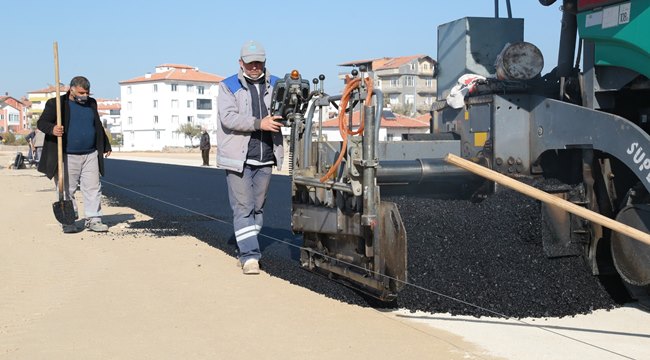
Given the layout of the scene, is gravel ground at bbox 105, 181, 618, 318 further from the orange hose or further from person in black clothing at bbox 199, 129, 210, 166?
person in black clothing at bbox 199, 129, 210, 166

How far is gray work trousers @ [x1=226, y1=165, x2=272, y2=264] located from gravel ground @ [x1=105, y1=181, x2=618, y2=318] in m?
0.37

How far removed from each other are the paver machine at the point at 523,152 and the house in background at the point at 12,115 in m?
155

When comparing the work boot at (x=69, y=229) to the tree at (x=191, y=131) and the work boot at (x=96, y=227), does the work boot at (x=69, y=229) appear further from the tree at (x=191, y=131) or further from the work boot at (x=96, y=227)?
the tree at (x=191, y=131)

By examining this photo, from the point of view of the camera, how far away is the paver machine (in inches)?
192

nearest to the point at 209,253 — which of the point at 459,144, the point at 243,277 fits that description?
the point at 243,277

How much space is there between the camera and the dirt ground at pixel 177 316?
4195 millimetres

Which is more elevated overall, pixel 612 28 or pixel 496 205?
pixel 612 28

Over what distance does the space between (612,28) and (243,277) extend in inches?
122

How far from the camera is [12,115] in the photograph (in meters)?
157

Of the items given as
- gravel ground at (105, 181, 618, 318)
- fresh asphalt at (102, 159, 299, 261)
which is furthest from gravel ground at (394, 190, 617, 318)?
fresh asphalt at (102, 159, 299, 261)

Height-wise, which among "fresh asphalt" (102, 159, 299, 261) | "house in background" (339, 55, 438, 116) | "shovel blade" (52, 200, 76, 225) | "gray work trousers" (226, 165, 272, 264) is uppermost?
"house in background" (339, 55, 438, 116)

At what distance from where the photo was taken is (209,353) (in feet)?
13.6

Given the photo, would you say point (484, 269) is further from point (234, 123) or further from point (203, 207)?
point (203, 207)

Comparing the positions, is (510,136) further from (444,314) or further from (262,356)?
(262,356)
